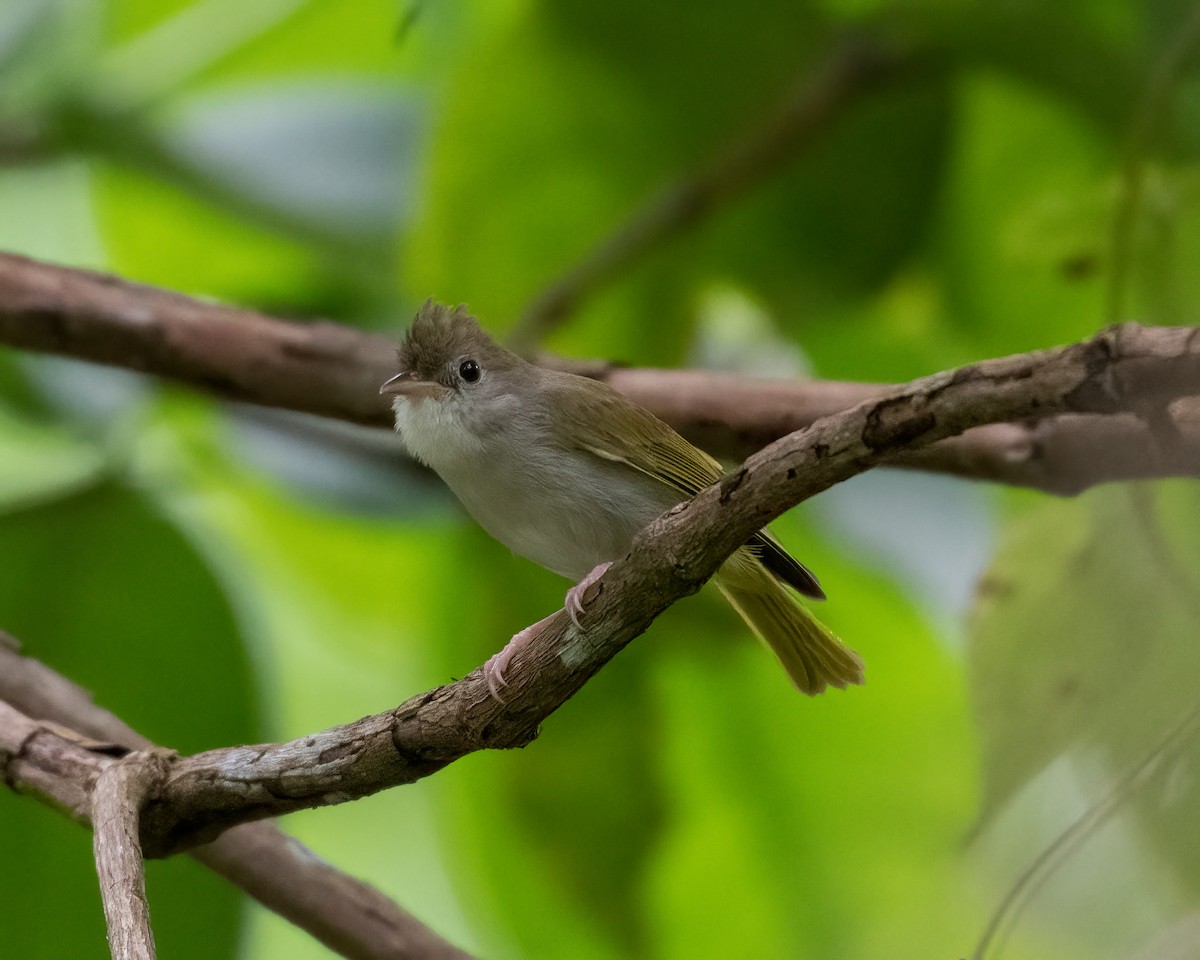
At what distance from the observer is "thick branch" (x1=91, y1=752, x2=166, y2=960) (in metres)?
1.10

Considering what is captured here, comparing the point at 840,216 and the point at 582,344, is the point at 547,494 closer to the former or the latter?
the point at 582,344

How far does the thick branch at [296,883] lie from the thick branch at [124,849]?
0.51 feet

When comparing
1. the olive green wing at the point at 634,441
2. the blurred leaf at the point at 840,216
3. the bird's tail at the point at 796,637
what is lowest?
the bird's tail at the point at 796,637

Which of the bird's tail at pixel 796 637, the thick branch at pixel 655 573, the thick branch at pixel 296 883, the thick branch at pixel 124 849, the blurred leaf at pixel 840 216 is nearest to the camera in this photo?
the thick branch at pixel 655 573

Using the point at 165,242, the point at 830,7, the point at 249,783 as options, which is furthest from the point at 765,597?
the point at 165,242

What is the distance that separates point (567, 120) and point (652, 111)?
18 centimetres

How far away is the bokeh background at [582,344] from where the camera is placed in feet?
7.00

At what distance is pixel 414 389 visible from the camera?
176 centimetres

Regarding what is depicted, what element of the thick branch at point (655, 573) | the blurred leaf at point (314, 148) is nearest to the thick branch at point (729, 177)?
the blurred leaf at point (314, 148)

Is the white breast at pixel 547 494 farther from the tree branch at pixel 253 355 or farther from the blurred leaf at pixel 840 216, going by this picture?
the blurred leaf at pixel 840 216

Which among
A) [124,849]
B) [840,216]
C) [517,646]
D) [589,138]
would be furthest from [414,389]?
[840,216]

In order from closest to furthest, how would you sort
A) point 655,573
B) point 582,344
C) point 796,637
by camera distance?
point 655,573
point 796,637
point 582,344

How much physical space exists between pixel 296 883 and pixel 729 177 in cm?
147

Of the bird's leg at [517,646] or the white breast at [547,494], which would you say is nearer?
the bird's leg at [517,646]
